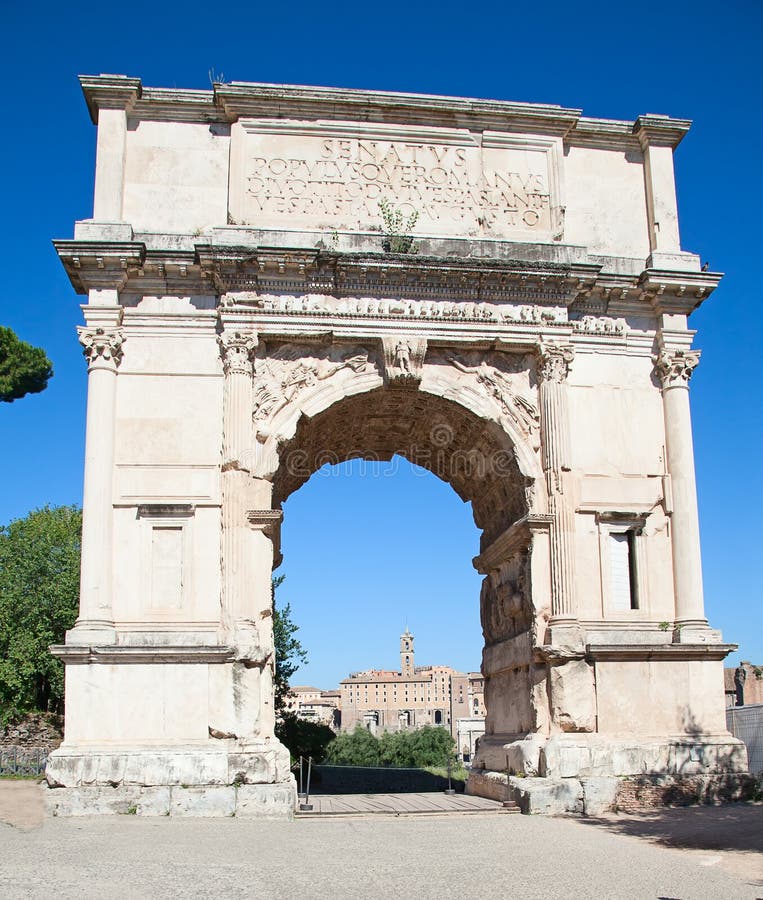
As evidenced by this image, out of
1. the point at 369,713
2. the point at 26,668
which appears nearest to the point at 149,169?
the point at 26,668

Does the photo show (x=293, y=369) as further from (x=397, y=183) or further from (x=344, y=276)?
(x=397, y=183)

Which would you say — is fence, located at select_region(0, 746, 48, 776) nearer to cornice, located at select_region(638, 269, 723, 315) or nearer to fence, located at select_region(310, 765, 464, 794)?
fence, located at select_region(310, 765, 464, 794)

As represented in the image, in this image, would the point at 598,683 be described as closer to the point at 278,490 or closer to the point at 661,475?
the point at 661,475

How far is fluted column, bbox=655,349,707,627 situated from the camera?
47.0 feet

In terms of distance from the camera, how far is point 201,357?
1438 centimetres

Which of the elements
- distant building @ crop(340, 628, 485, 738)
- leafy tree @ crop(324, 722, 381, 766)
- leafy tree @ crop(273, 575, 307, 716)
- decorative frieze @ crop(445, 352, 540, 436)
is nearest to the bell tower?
distant building @ crop(340, 628, 485, 738)

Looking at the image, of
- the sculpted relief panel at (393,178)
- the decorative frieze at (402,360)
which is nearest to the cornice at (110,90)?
the sculpted relief panel at (393,178)

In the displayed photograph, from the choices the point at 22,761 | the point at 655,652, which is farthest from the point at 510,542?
the point at 22,761

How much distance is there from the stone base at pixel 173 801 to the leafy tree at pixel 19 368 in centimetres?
1273

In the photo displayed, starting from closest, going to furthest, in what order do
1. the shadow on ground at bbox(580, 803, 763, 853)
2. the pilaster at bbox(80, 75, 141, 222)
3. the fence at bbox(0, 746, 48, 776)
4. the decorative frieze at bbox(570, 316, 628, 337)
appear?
the shadow on ground at bbox(580, 803, 763, 853) < the pilaster at bbox(80, 75, 141, 222) < the decorative frieze at bbox(570, 316, 628, 337) < the fence at bbox(0, 746, 48, 776)

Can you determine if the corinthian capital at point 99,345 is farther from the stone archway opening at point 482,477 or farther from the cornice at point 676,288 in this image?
the cornice at point 676,288

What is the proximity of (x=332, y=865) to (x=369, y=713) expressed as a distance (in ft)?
335

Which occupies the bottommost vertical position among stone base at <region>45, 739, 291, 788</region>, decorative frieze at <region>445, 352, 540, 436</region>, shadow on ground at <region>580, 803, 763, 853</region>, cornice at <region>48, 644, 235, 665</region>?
shadow on ground at <region>580, 803, 763, 853</region>

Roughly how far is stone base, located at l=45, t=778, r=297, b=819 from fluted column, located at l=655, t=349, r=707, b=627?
238 inches
